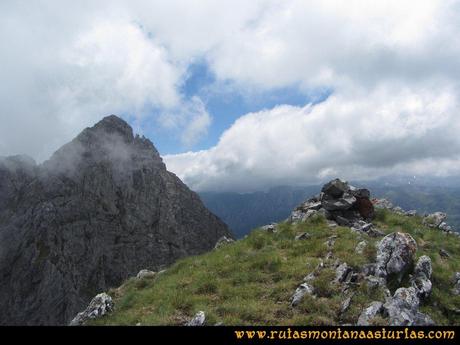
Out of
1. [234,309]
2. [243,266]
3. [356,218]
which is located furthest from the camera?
[356,218]

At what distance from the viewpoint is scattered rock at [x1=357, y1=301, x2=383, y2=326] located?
14.3 metres

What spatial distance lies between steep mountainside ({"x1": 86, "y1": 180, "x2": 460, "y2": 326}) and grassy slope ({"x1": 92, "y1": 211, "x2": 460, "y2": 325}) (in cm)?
4

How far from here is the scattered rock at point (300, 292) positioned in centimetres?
1677

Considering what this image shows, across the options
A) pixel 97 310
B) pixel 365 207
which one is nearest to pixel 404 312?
pixel 97 310

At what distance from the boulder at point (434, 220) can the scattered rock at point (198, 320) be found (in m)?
21.6

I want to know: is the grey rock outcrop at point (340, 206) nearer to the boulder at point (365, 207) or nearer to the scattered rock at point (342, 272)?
the boulder at point (365, 207)

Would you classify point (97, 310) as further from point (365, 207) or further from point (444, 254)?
point (365, 207)

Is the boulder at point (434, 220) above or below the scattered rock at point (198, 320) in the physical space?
above

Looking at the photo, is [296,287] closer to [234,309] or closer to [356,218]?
[234,309]

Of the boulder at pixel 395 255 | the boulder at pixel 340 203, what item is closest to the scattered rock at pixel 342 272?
the boulder at pixel 395 255
